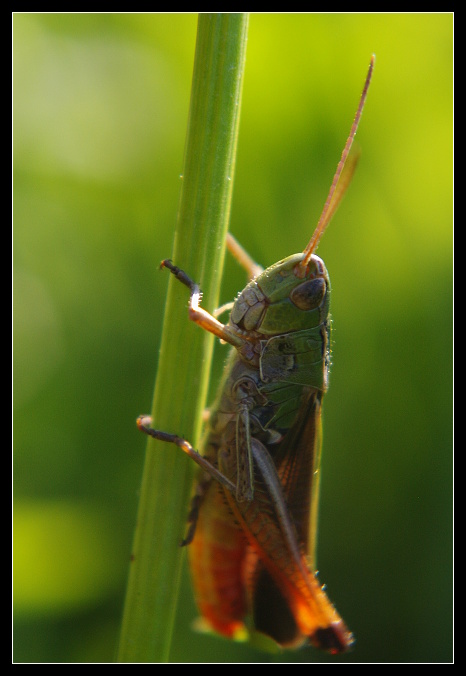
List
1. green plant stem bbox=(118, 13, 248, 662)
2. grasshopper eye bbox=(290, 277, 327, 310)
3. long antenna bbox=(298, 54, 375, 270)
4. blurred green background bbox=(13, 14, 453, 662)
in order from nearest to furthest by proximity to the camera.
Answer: green plant stem bbox=(118, 13, 248, 662), long antenna bbox=(298, 54, 375, 270), grasshopper eye bbox=(290, 277, 327, 310), blurred green background bbox=(13, 14, 453, 662)

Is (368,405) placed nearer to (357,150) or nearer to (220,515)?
(220,515)

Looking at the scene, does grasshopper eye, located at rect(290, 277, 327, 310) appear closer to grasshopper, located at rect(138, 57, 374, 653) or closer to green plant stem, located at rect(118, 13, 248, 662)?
grasshopper, located at rect(138, 57, 374, 653)

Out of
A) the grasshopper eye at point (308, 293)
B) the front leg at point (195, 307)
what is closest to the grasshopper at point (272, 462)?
the grasshopper eye at point (308, 293)

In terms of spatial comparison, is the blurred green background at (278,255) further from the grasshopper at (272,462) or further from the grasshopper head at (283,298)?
the grasshopper head at (283,298)

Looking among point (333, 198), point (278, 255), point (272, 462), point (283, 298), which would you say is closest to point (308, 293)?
point (283, 298)

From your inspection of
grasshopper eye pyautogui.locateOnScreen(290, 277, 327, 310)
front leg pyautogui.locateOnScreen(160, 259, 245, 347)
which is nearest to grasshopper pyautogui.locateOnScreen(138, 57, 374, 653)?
grasshopper eye pyautogui.locateOnScreen(290, 277, 327, 310)

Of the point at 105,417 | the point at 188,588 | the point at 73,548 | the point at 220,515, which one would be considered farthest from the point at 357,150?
the point at 188,588

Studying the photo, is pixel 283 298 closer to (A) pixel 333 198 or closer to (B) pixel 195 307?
(A) pixel 333 198
